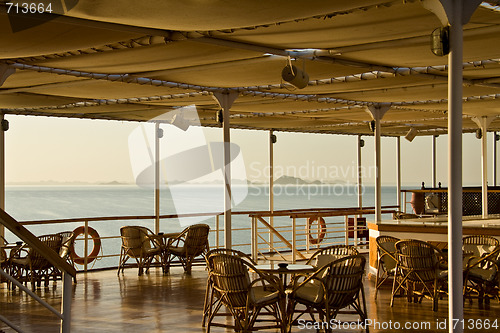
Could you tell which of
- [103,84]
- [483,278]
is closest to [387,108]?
[483,278]

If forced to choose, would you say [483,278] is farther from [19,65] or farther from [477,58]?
[19,65]

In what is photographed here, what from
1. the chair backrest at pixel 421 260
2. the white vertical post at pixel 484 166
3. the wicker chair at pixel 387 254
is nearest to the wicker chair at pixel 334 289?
the chair backrest at pixel 421 260

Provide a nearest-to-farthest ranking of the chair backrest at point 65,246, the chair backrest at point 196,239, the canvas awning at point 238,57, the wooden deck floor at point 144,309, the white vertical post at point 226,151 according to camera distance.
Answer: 1. the canvas awning at point 238,57
2. the wooden deck floor at point 144,309
3. the chair backrest at point 65,246
4. the white vertical post at point 226,151
5. the chair backrest at point 196,239

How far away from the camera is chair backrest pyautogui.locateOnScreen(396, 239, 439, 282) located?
7.77 m

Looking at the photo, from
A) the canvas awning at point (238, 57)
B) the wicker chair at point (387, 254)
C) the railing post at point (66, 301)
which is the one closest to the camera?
the railing post at point (66, 301)

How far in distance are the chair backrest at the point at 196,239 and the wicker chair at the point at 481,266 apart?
14.7 feet

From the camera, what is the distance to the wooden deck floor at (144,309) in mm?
6969

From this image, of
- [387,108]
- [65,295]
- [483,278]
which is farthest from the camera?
[387,108]

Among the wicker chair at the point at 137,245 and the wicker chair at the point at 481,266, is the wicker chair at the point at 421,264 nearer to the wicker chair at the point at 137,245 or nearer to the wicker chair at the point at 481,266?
the wicker chair at the point at 481,266

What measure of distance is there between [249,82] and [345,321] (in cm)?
363

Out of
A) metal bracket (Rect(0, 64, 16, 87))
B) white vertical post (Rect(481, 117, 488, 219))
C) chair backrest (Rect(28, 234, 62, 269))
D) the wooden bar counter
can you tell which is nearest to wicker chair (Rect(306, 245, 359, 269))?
the wooden bar counter

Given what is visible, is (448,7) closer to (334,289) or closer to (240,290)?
(334,289)

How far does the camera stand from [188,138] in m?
19.5

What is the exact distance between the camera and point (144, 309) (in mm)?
7934
